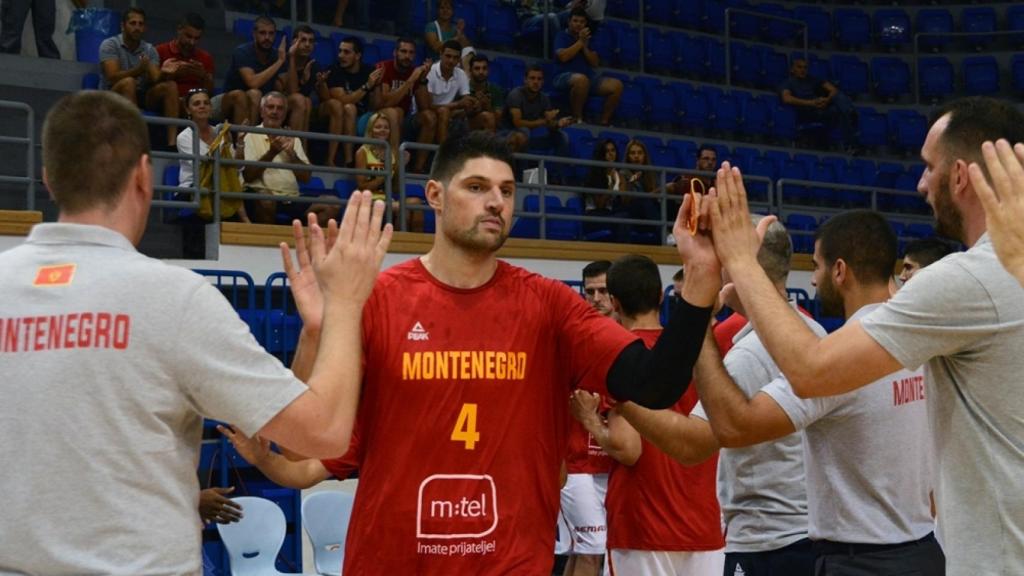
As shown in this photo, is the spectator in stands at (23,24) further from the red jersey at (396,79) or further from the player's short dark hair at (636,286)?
the player's short dark hair at (636,286)

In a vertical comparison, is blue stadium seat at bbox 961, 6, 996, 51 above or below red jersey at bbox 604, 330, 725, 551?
above

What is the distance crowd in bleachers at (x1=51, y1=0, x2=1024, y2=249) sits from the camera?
482 inches

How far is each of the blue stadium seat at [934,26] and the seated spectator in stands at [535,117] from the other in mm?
9227

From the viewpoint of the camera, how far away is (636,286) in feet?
19.5

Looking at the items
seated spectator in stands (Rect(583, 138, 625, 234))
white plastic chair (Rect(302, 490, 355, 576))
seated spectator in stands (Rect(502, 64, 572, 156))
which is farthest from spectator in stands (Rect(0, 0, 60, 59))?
white plastic chair (Rect(302, 490, 355, 576))

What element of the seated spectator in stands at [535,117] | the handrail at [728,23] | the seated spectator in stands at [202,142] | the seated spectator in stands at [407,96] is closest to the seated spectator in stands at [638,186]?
the seated spectator in stands at [535,117]

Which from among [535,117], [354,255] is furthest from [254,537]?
[535,117]

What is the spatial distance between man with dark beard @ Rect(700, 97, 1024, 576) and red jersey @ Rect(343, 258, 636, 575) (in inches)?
27.2

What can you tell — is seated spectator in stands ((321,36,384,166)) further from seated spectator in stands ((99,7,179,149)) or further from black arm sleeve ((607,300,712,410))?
black arm sleeve ((607,300,712,410))

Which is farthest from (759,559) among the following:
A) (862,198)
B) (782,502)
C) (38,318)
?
(862,198)

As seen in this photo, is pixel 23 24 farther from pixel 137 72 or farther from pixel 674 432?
pixel 674 432

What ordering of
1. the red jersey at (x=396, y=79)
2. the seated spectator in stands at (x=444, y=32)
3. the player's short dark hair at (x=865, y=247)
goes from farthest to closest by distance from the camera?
1. the seated spectator in stands at (x=444, y=32)
2. the red jersey at (x=396, y=79)
3. the player's short dark hair at (x=865, y=247)

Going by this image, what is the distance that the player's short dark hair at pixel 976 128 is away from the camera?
326 centimetres

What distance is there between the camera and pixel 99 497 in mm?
2590
